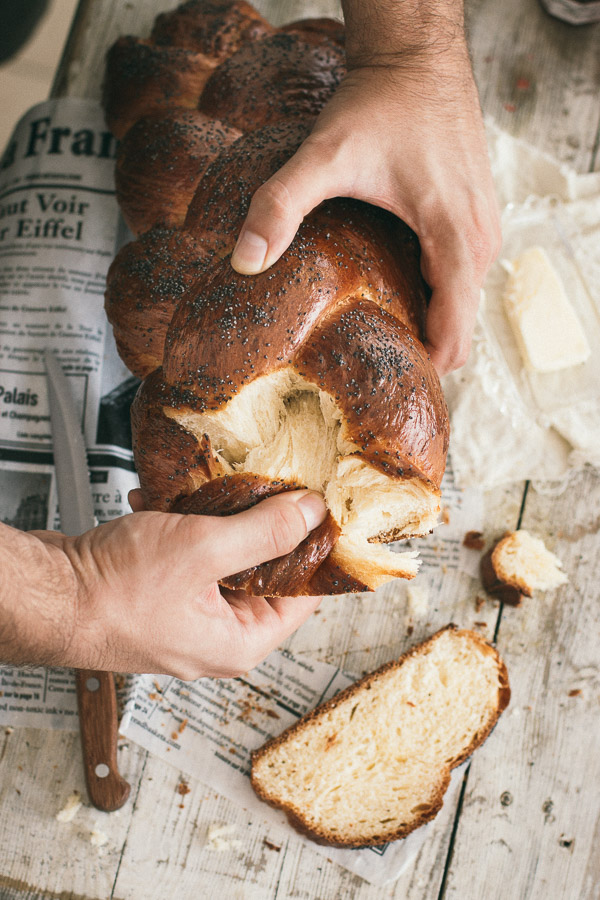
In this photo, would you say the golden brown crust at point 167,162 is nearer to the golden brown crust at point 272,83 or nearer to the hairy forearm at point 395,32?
the golden brown crust at point 272,83

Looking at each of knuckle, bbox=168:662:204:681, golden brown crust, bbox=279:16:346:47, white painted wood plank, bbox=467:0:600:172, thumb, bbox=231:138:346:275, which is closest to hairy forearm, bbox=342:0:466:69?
golden brown crust, bbox=279:16:346:47

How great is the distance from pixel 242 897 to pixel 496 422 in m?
1.27

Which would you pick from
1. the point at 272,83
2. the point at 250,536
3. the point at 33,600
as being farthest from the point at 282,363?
the point at 272,83

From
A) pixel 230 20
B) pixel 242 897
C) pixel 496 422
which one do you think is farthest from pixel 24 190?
pixel 242 897

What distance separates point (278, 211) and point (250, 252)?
8cm

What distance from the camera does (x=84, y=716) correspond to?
5.09 ft

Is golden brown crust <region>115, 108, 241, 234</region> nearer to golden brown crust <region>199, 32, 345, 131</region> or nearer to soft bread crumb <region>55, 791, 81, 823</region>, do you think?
golden brown crust <region>199, 32, 345, 131</region>

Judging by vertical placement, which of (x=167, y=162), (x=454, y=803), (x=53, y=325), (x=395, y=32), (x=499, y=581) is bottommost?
(x=454, y=803)

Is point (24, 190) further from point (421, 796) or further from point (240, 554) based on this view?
point (421, 796)

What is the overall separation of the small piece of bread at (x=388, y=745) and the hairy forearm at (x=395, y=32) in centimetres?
124

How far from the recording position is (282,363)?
113cm

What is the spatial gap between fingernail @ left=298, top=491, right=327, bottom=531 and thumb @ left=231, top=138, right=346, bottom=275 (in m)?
0.38

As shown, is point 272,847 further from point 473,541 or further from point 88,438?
point 88,438

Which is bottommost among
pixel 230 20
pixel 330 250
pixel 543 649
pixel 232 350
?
pixel 543 649
